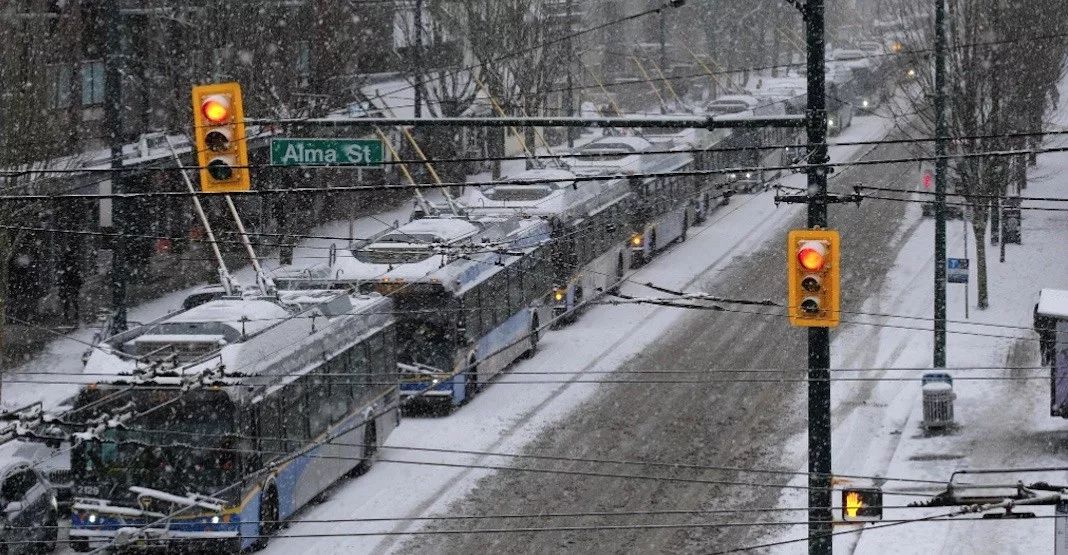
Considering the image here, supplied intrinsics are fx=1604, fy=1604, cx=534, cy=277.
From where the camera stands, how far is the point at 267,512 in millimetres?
19172

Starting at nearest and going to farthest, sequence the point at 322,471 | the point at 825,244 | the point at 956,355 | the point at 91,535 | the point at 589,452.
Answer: the point at 825,244 < the point at 91,535 < the point at 322,471 < the point at 589,452 < the point at 956,355

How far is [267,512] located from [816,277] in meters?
8.98

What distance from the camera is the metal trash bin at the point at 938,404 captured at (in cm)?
2388

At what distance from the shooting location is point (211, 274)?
1400 inches

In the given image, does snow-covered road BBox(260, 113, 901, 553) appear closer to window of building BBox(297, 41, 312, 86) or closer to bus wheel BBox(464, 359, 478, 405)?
bus wheel BBox(464, 359, 478, 405)

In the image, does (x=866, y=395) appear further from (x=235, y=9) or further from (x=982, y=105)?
(x=235, y=9)

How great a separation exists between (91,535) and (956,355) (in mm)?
16809

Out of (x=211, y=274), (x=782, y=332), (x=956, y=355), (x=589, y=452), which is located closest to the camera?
(x=589, y=452)

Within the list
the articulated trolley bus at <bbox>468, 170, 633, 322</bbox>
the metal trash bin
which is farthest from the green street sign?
the articulated trolley bus at <bbox>468, 170, 633, 322</bbox>

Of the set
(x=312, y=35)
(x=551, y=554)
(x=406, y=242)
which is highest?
(x=312, y=35)

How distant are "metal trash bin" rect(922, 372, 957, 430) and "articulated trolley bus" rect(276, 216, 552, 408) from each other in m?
6.41

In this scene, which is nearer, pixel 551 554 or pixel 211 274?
pixel 551 554

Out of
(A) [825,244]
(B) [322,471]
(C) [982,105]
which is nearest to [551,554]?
(B) [322,471]

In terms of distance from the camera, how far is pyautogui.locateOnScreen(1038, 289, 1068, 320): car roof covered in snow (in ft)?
75.5
